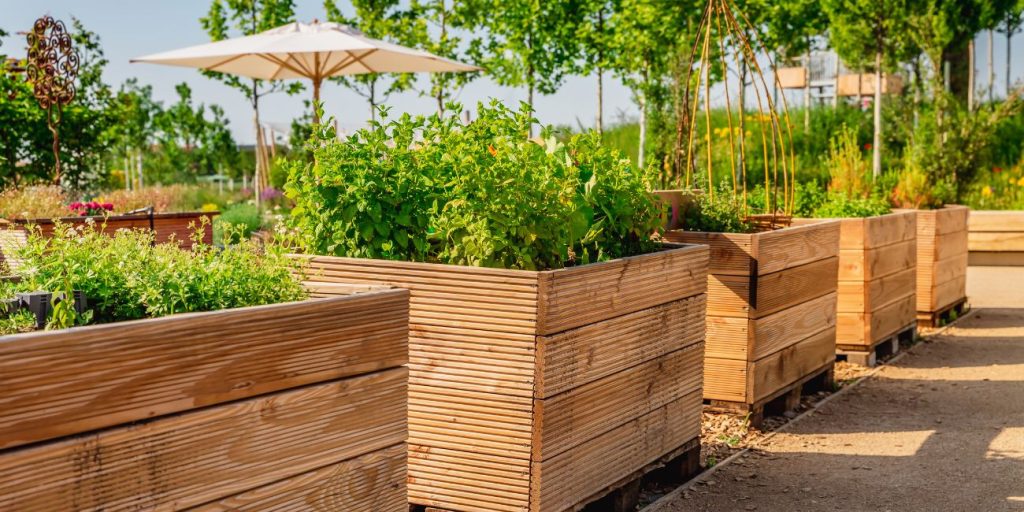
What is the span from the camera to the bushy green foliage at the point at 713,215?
524 centimetres

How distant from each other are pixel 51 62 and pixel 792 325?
6.64m

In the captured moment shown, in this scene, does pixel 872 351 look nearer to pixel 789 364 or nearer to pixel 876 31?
pixel 789 364

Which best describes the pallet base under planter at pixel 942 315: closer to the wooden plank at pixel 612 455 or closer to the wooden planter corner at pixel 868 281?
the wooden planter corner at pixel 868 281

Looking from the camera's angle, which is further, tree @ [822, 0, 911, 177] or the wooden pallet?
tree @ [822, 0, 911, 177]

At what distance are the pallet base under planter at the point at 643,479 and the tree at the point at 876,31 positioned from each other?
11.3 m

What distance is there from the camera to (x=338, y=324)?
2506mm

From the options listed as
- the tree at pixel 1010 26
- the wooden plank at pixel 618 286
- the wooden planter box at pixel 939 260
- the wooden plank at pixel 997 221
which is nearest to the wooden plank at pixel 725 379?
the wooden plank at pixel 618 286

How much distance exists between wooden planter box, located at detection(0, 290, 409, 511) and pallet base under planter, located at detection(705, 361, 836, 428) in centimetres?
263

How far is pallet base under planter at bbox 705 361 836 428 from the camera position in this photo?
5004mm

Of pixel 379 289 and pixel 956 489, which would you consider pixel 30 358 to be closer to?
pixel 379 289

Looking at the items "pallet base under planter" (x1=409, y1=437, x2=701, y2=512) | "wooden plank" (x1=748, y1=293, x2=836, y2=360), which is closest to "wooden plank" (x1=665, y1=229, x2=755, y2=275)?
"wooden plank" (x1=748, y1=293, x2=836, y2=360)

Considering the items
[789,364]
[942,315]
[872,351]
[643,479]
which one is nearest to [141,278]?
[643,479]

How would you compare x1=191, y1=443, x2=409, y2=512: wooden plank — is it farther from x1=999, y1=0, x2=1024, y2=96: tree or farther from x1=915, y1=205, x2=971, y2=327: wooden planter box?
x1=999, y1=0, x2=1024, y2=96: tree

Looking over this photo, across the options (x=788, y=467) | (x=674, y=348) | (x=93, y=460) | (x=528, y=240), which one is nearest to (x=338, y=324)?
(x=93, y=460)
